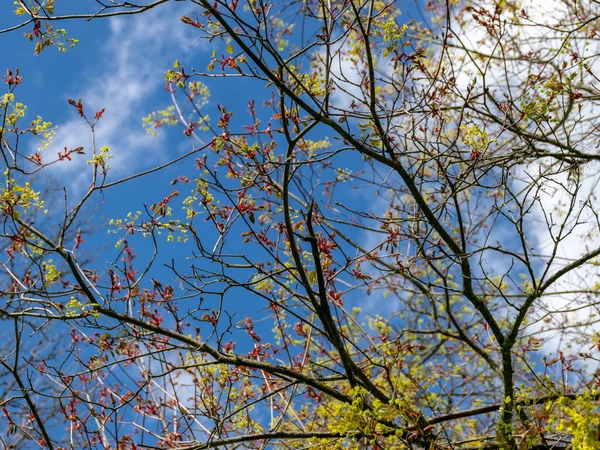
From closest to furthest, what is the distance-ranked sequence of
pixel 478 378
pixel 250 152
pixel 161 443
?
pixel 250 152
pixel 161 443
pixel 478 378

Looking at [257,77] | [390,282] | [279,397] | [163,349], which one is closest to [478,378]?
[390,282]

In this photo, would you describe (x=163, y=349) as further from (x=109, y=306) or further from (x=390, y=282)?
(x=390, y=282)

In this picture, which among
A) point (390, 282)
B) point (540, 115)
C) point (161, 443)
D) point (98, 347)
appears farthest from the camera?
point (390, 282)

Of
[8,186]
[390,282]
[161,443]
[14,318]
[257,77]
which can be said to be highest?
[390,282]

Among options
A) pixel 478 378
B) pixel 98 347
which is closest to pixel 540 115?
pixel 98 347

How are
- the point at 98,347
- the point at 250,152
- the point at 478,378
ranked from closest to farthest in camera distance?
the point at 250,152, the point at 98,347, the point at 478,378

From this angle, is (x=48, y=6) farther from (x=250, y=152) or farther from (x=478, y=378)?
(x=478, y=378)

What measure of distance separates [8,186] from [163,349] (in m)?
1.43

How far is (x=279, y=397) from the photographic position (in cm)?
584

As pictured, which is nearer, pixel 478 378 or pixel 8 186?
pixel 8 186

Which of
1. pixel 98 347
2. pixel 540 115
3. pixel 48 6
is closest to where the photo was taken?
pixel 48 6

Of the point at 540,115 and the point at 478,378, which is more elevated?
the point at 478,378

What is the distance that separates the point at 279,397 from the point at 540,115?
3.63 meters

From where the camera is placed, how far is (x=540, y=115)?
3.67 m
